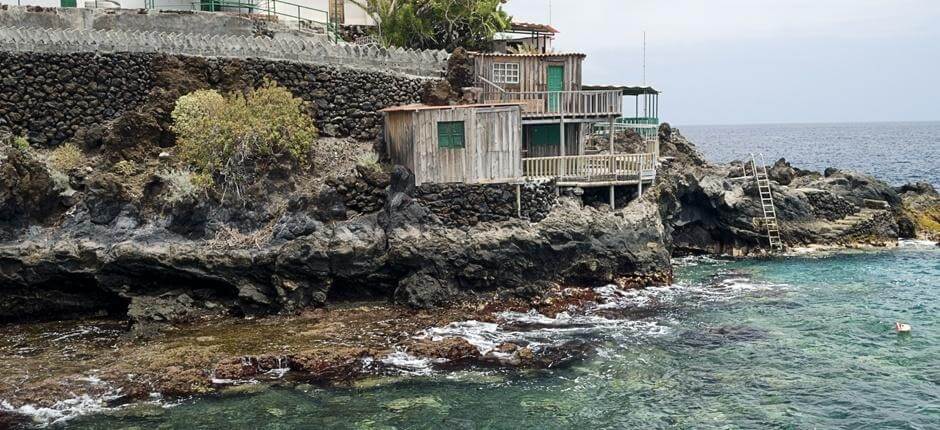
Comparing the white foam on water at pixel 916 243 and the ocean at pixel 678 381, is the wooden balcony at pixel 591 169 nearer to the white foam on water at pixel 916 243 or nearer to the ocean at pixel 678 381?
the ocean at pixel 678 381

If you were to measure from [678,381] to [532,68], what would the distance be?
60.1 feet

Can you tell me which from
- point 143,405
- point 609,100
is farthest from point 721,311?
point 143,405

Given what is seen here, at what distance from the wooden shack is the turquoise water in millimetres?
7173

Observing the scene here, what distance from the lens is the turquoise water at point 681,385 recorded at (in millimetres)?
21406

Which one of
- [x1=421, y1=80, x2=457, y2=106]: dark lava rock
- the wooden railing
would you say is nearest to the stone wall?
the wooden railing

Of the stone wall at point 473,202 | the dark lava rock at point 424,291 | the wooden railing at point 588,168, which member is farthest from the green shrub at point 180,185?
the wooden railing at point 588,168

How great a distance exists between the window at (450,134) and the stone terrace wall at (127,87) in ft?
15.1

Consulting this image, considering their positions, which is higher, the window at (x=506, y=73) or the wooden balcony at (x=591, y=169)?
the window at (x=506, y=73)

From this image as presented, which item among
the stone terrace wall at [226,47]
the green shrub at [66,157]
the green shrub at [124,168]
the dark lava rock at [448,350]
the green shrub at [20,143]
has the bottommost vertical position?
the dark lava rock at [448,350]

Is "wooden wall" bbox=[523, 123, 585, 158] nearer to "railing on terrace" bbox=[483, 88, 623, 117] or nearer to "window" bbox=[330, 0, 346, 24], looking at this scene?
"railing on terrace" bbox=[483, 88, 623, 117]

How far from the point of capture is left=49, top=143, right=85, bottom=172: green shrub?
108 ft

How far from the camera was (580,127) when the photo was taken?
3825 cm

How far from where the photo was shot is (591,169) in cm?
3566

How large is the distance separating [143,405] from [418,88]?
67.4 feet
